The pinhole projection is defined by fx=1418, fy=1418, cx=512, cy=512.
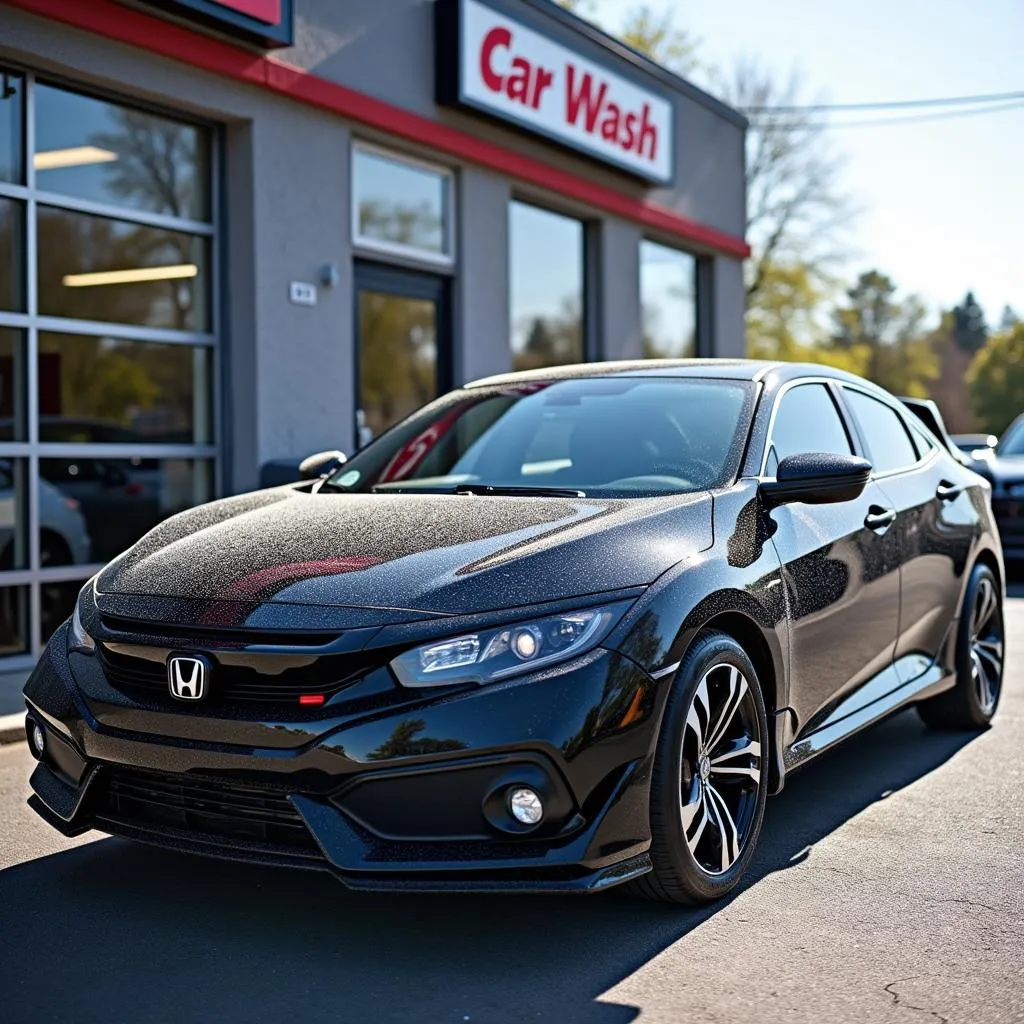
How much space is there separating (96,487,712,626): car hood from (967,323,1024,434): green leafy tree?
2556 inches

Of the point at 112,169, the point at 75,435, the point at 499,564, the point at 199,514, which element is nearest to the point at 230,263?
the point at 112,169

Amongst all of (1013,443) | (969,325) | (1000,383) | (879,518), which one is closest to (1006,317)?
(969,325)

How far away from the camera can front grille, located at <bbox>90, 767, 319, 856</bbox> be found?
3396 millimetres

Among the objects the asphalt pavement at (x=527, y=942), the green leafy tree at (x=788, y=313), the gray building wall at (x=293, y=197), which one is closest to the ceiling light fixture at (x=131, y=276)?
the gray building wall at (x=293, y=197)

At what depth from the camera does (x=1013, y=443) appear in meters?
14.7

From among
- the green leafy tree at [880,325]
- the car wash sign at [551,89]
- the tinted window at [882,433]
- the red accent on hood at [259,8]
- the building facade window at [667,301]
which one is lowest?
the tinted window at [882,433]

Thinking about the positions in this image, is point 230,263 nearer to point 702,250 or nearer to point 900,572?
point 900,572

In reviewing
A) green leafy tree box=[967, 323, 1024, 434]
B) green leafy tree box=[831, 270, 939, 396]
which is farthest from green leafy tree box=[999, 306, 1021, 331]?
green leafy tree box=[967, 323, 1024, 434]

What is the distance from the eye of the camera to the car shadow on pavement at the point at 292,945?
318 cm

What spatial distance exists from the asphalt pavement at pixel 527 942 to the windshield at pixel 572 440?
1.25 metres

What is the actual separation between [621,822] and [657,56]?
39121 mm

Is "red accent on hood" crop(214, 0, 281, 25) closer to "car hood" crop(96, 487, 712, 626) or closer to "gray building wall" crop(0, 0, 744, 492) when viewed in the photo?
"gray building wall" crop(0, 0, 744, 492)

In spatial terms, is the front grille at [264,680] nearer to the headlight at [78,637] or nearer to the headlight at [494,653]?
the headlight at [494,653]

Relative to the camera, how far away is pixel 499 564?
3.61 m
